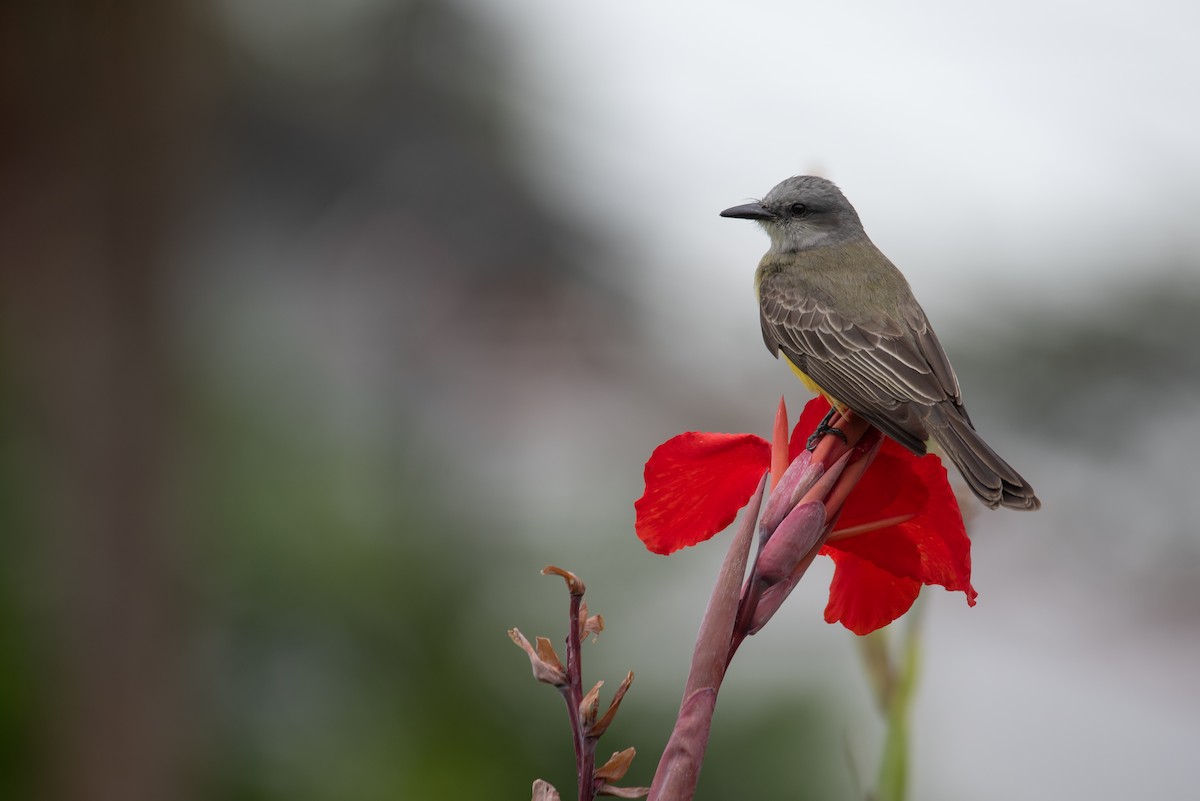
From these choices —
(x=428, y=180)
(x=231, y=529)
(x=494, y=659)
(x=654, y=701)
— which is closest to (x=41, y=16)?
(x=231, y=529)

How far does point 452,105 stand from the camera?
27.0 feet

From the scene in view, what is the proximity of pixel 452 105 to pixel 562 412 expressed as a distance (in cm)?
349

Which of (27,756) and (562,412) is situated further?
(562,412)

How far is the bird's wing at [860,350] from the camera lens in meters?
1.31

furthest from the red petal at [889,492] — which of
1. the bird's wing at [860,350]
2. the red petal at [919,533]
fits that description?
the bird's wing at [860,350]

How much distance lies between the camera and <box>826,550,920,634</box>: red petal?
792 millimetres

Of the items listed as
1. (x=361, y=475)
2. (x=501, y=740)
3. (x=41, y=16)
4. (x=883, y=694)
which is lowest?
(x=501, y=740)

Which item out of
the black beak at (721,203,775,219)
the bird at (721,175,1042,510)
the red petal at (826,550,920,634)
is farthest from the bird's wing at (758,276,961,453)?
the red petal at (826,550,920,634)

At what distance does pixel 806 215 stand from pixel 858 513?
1.13 m

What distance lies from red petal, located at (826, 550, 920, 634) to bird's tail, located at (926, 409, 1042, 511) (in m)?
0.20

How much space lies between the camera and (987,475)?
1.05m

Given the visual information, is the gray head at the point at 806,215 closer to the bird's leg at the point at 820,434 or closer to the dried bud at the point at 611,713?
the bird's leg at the point at 820,434

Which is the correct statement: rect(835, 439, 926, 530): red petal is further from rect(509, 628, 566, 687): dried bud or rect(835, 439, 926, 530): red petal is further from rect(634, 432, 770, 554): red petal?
rect(509, 628, 566, 687): dried bud

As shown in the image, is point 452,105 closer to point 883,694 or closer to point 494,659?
point 494,659
